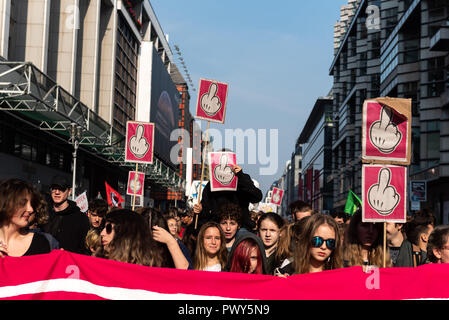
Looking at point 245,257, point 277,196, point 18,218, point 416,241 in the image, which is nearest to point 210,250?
point 245,257

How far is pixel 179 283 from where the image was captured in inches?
172

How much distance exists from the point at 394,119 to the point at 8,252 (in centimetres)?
374

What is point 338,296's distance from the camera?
429 cm

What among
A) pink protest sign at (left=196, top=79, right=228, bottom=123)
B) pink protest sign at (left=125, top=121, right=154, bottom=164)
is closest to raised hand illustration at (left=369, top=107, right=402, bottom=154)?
pink protest sign at (left=196, top=79, right=228, bottom=123)

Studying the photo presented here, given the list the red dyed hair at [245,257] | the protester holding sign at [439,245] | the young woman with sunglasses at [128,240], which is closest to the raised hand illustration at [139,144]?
the red dyed hair at [245,257]

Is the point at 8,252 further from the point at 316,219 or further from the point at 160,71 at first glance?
the point at 160,71

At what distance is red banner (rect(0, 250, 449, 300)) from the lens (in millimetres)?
4293

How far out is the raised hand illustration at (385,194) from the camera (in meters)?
6.11

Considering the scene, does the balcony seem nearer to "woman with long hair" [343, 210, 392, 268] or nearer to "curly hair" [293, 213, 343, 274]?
"woman with long hair" [343, 210, 392, 268]

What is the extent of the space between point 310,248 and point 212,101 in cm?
534

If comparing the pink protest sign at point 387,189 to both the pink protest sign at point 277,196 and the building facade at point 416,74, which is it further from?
the building facade at point 416,74

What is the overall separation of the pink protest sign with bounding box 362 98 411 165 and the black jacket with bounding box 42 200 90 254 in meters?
3.27

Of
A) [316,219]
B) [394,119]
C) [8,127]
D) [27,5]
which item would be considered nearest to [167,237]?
[316,219]

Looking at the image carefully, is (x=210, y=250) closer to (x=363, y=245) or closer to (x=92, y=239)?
(x=363, y=245)
